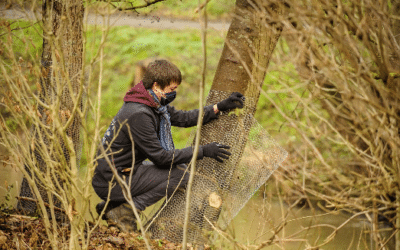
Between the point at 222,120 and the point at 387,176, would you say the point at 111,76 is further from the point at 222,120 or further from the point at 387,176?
the point at 387,176

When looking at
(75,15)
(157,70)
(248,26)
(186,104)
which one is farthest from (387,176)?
(186,104)

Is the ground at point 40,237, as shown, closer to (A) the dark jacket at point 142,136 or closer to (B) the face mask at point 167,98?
(A) the dark jacket at point 142,136

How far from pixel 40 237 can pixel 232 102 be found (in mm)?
1776

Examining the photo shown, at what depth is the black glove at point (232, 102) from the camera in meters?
2.93

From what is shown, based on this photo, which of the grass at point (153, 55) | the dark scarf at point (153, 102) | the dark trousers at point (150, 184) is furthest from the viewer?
the grass at point (153, 55)

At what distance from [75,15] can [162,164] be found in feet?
4.87

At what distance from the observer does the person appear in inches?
115

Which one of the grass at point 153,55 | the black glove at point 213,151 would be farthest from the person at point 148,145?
the grass at point 153,55

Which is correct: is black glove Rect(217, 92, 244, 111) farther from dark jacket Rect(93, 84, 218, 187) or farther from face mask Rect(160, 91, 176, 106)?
face mask Rect(160, 91, 176, 106)

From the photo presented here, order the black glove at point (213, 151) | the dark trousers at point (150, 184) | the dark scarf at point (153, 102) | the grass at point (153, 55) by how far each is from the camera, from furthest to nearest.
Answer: the grass at point (153, 55) → the dark trousers at point (150, 184) → the dark scarf at point (153, 102) → the black glove at point (213, 151)

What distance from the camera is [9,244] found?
8.74ft

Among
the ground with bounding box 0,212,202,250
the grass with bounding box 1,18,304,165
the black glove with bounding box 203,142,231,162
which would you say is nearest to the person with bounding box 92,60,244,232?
the black glove with bounding box 203,142,231,162

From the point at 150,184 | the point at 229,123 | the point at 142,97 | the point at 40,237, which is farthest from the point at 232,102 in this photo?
the point at 40,237

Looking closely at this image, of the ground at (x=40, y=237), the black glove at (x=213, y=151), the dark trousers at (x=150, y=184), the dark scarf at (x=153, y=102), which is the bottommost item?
the ground at (x=40, y=237)
